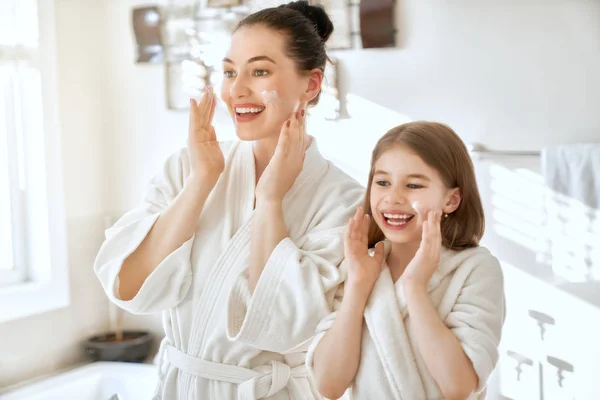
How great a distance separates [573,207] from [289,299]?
1233 millimetres

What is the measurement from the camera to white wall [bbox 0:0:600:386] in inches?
82.0

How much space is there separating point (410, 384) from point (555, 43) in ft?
4.79

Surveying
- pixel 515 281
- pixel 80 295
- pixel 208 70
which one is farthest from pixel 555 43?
pixel 80 295

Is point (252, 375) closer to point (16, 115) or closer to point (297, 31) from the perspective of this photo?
point (297, 31)

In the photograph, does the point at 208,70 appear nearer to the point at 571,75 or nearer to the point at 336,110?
the point at 336,110

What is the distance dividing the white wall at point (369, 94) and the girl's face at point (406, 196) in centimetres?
123

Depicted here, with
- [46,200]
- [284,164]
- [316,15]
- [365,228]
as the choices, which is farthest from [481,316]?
[46,200]

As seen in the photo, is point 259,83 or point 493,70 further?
point 493,70

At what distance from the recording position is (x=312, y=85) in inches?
46.7

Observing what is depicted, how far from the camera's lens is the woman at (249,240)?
1.07m

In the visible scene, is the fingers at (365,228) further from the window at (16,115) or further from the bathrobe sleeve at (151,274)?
the window at (16,115)

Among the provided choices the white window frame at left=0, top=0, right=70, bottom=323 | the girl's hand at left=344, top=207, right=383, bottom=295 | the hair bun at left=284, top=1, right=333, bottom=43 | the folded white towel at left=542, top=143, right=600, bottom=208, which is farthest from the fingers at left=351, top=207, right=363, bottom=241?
the white window frame at left=0, top=0, right=70, bottom=323

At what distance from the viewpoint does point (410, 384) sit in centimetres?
95

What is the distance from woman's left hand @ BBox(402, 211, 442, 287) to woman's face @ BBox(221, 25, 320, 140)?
32 centimetres
